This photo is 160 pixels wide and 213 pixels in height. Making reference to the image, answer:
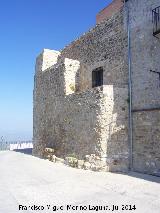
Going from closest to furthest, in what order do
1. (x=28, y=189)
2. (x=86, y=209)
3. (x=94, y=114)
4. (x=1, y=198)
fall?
(x=86, y=209), (x=1, y=198), (x=28, y=189), (x=94, y=114)

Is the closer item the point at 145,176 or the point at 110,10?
the point at 145,176

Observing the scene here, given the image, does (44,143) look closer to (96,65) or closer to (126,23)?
(96,65)

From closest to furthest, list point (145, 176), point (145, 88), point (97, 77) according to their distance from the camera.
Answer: point (145, 176) → point (145, 88) → point (97, 77)

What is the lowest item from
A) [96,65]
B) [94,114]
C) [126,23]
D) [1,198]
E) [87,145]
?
[1,198]

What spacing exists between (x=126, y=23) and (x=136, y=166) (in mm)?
5938

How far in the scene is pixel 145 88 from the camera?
9953 millimetres

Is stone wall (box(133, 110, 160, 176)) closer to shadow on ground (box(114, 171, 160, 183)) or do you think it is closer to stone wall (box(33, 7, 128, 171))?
shadow on ground (box(114, 171, 160, 183))

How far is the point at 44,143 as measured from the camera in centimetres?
1543

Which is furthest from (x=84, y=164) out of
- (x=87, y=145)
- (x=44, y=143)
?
(x=44, y=143)

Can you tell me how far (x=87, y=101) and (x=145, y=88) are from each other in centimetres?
250

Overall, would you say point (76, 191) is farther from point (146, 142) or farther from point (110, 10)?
point (110, 10)

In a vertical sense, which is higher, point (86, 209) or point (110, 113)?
point (110, 113)

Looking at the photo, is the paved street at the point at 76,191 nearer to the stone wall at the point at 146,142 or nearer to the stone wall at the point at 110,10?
the stone wall at the point at 146,142

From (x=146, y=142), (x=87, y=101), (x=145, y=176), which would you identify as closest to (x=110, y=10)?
(x=87, y=101)
